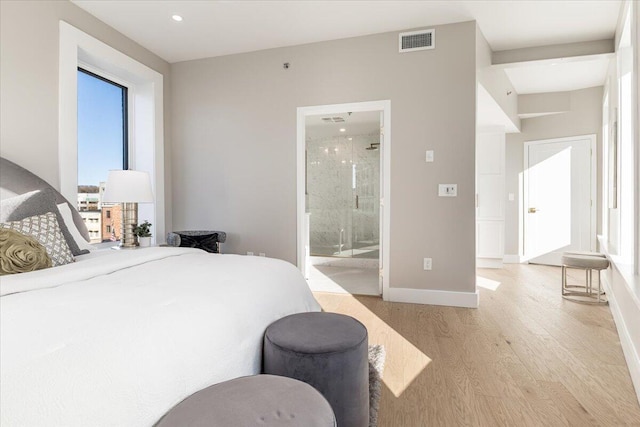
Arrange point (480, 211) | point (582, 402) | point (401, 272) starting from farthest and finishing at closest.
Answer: point (480, 211), point (401, 272), point (582, 402)

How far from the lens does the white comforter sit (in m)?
0.75

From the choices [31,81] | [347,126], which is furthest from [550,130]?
[31,81]

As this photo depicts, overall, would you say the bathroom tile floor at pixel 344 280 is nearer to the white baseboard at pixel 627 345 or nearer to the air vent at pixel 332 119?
the white baseboard at pixel 627 345

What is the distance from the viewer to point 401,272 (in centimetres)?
362

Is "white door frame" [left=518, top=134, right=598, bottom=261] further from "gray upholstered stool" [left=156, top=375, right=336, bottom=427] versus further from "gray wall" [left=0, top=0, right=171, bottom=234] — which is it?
"gray wall" [left=0, top=0, right=171, bottom=234]

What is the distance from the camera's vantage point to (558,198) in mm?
5586

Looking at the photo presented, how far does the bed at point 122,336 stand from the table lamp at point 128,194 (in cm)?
141

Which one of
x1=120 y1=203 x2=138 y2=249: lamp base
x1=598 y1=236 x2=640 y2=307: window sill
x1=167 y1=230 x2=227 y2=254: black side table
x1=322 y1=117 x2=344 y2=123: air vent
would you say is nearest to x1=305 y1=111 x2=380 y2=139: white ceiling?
x1=322 y1=117 x2=344 y2=123: air vent

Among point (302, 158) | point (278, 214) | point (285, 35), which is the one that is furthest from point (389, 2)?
point (278, 214)

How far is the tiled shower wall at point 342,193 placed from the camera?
624 centimetres

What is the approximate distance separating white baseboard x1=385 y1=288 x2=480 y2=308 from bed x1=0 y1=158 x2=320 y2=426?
7.02 feet

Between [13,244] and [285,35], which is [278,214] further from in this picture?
[13,244]

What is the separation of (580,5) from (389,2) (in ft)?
5.63

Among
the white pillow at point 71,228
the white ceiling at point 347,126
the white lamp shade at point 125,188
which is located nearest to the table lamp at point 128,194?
the white lamp shade at point 125,188
